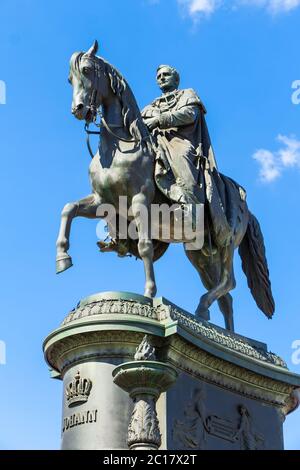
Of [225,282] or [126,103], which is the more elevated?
[126,103]

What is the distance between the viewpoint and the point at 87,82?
17.8 metres

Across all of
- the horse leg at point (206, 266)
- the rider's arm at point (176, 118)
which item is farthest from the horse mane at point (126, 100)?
the horse leg at point (206, 266)

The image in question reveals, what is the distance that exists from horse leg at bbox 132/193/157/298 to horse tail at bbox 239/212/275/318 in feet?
10.6

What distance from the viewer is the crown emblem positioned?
1603 cm

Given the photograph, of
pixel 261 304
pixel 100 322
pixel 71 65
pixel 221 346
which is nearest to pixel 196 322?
pixel 221 346

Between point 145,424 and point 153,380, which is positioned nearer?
point 153,380

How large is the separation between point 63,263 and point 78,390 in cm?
214

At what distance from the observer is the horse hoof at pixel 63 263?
17094 mm

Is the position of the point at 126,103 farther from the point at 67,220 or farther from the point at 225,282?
the point at 225,282

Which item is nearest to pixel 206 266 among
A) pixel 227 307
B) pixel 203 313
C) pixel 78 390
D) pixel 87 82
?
pixel 227 307

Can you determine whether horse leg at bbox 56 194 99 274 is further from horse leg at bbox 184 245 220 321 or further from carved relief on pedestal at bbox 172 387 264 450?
carved relief on pedestal at bbox 172 387 264 450

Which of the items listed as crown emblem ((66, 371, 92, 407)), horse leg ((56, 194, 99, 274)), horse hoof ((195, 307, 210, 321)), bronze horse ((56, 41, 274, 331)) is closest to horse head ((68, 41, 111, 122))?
bronze horse ((56, 41, 274, 331))

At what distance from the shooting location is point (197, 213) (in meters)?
18.2

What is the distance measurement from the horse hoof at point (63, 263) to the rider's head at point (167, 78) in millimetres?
4655
